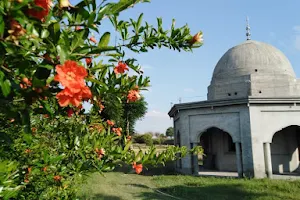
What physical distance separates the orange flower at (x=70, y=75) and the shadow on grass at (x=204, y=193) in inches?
399

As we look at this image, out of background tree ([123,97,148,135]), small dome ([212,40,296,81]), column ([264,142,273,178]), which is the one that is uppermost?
small dome ([212,40,296,81])

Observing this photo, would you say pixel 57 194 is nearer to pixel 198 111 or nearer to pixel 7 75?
pixel 7 75

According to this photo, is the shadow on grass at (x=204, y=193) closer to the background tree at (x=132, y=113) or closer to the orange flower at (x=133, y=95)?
the orange flower at (x=133, y=95)

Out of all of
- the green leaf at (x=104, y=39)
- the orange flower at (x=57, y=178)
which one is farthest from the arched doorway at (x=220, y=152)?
the green leaf at (x=104, y=39)

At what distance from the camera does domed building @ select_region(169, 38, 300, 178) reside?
49.5 feet

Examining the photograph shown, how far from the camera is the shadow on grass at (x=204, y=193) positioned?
10633 mm

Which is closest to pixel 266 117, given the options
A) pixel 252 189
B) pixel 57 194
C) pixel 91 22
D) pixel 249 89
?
pixel 249 89

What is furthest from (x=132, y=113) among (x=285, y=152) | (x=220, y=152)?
(x=285, y=152)

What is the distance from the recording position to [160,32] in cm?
207

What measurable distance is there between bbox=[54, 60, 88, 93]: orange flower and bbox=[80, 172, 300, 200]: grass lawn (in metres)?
9.06

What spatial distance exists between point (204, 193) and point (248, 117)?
18.6ft

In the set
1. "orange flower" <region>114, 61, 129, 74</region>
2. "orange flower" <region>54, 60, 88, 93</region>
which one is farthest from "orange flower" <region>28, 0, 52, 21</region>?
"orange flower" <region>114, 61, 129, 74</region>

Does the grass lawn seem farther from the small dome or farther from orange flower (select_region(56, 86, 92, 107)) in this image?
orange flower (select_region(56, 86, 92, 107))

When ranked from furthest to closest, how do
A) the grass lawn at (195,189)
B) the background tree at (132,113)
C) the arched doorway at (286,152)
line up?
the background tree at (132,113), the arched doorway at (286,152), the grass lawn at (195,189)
